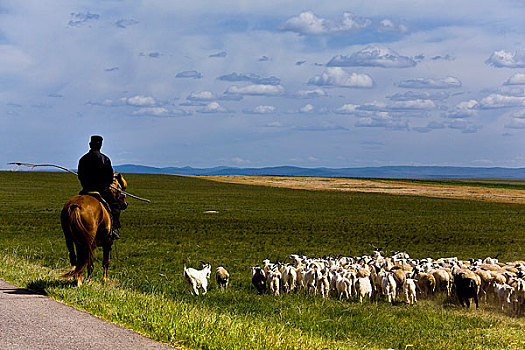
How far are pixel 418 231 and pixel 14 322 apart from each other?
32337mm

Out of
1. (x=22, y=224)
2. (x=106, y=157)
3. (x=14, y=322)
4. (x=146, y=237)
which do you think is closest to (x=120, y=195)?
(x=106, y=157)

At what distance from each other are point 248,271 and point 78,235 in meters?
8.66

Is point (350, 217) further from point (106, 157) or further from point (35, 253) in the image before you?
point (106, 157)

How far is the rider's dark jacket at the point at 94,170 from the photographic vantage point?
13156mm

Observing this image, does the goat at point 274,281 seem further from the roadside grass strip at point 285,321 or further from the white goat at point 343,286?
the white goat at point 343,286

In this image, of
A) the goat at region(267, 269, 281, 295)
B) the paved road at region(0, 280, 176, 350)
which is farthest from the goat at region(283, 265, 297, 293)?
the paved road at region(0, 280, 176, 350)

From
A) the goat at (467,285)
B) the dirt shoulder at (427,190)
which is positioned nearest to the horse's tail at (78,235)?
the goat at (467,285)

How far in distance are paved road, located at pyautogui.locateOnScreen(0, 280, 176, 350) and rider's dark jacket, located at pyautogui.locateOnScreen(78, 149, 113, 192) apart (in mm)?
3471

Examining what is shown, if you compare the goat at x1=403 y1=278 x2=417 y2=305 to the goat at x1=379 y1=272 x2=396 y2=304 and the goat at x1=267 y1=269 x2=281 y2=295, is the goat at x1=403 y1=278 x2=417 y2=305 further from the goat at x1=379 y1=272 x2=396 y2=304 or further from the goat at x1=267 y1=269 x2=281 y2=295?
the goat at x1=267 y1=269 x2=281 y2=295

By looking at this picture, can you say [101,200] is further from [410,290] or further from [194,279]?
[410,290]

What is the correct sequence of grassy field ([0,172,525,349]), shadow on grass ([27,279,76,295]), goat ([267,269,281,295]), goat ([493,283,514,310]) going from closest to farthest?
grassy field ([0,172,525,349]) → shadow on grass ([27,279,76,295]) → goat ([493,283,514,310]) → goat ([267,269,281,295])

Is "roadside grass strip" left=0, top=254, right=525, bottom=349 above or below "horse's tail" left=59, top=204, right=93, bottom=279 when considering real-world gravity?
below

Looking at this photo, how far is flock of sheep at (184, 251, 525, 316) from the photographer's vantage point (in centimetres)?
1530

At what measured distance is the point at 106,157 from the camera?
1328cm
